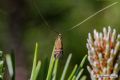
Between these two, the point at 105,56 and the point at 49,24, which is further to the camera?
the point at 49,24

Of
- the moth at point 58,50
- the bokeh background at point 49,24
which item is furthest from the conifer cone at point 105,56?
the bokeh background at point 49,24

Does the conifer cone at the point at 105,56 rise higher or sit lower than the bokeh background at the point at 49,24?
lower

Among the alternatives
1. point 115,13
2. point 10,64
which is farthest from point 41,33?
point 10,64

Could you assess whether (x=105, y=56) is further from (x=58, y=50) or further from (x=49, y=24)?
(x=49, y=24)

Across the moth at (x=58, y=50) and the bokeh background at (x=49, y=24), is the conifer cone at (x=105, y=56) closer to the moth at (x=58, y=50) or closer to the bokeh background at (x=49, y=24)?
the moth at (x=58, y=50)

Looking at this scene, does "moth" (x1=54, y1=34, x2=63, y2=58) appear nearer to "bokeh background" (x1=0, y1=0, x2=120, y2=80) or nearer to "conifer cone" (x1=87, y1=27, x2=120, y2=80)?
"conifer cone" (x1=87, y1=27, x2=120, y2=80)

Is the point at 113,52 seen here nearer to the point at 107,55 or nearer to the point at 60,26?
→ the point at 107,55

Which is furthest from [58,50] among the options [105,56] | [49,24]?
[49,24]
